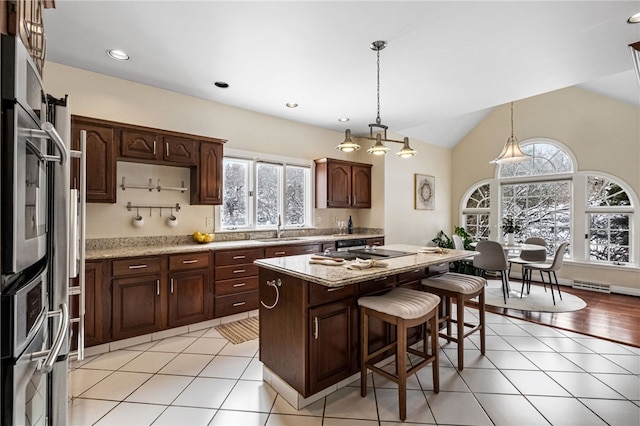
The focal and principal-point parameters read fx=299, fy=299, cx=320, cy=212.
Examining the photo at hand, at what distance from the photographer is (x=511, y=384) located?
229 centimetres

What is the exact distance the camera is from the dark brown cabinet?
3.11 m

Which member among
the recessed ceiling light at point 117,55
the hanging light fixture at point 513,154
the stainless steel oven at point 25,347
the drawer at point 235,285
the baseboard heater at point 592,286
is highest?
the recessed ceiling light at point 117,55

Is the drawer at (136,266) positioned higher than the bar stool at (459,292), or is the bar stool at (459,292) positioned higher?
the drawer at (136,266)

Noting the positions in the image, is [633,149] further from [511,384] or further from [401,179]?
[511,384]

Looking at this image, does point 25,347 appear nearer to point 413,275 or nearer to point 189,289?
point 189,289

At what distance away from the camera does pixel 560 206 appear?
220 inches

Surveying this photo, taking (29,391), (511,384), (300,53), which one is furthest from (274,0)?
(511,384)

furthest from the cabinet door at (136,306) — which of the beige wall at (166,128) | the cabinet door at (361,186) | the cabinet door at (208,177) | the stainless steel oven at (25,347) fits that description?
the cabinet door at (361,186)

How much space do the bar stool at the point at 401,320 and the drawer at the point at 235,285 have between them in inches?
75.9

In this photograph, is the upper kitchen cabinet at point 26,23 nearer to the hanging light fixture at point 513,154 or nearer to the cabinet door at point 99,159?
the cabinet door at point 99,159

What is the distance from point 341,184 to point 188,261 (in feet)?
9.10

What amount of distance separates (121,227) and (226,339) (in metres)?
1.69

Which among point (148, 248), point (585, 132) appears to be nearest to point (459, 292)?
point (148, 248)

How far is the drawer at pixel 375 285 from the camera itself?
227cm
